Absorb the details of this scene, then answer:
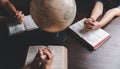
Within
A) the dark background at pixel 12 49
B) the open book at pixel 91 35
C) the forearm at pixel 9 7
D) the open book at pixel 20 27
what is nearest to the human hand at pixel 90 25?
the open book at pixel 91 35

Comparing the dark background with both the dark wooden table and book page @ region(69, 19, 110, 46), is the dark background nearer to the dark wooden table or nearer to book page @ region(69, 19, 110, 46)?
book page @ region(69, 19, 110, 46)

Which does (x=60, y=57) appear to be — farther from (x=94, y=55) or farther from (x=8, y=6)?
(x=8, y=6)

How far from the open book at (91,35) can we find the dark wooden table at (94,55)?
0.10 ft

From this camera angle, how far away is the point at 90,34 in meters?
1.40

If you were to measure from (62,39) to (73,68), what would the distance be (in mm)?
253

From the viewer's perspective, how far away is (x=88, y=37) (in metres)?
1.37

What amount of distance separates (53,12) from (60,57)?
0.91 feet

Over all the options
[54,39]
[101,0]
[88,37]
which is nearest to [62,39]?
[54,39]

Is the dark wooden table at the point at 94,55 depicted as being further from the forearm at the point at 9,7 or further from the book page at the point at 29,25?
the forearm at the point at 9,7

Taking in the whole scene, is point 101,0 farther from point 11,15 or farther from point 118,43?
point 11,15

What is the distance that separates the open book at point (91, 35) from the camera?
4.37ft

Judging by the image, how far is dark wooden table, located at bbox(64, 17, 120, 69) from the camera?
1234 millimetres

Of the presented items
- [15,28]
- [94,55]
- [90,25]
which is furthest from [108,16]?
[15,28]

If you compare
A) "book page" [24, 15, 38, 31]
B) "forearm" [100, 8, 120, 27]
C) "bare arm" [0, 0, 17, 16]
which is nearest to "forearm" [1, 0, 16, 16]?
"bare arm" [0, 0, 17, 16]
